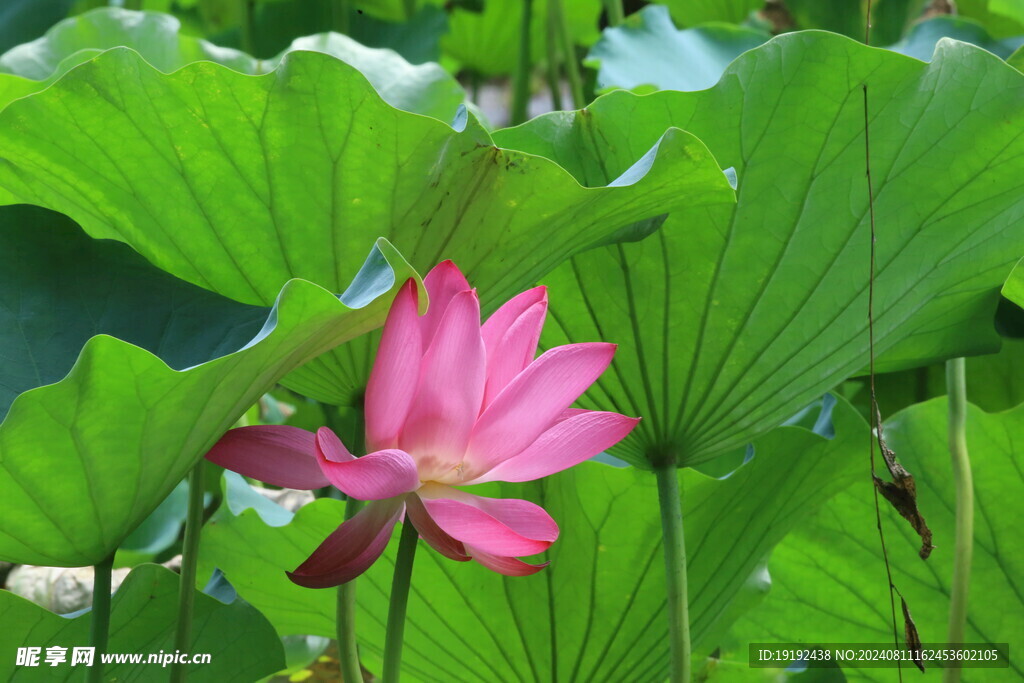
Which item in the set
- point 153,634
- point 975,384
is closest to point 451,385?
point 153,634

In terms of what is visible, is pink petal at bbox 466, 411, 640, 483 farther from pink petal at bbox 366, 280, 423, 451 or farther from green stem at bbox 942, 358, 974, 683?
green stem at bbox 942, 358, 974, 683

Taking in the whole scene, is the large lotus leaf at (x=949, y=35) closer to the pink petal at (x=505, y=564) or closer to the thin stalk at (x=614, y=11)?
the thin stalk at (x=614, y=11)

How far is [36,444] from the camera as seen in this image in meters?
0.42

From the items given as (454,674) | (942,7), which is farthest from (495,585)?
(942,7)

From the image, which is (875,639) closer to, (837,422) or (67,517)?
(837,422)

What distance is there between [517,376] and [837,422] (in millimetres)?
367

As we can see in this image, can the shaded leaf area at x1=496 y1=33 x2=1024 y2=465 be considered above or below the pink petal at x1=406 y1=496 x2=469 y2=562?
above

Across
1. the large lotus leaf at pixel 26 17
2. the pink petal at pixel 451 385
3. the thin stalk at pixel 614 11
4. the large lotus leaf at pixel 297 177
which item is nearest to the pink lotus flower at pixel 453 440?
the pink petal at pixel 451 385

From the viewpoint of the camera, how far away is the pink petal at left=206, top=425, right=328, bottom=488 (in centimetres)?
44

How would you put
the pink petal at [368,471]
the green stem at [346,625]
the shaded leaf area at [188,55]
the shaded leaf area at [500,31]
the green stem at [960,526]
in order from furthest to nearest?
the shaded leaf area at [500,31]
the shaded leaf area at [188,55]
the green stem at [960,526]
the green stem at [346,625]
the pink petal at [368,471]

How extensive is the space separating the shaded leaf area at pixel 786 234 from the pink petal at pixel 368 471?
0.87 ft

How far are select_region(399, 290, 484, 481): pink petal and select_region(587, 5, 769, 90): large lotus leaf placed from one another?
763mm

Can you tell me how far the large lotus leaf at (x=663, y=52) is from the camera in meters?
1.16

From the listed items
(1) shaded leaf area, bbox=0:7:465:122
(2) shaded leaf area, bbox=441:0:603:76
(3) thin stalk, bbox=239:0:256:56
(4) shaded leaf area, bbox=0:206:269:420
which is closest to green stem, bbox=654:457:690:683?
(4) shaded leaf area, bbox=0:206:269:420
